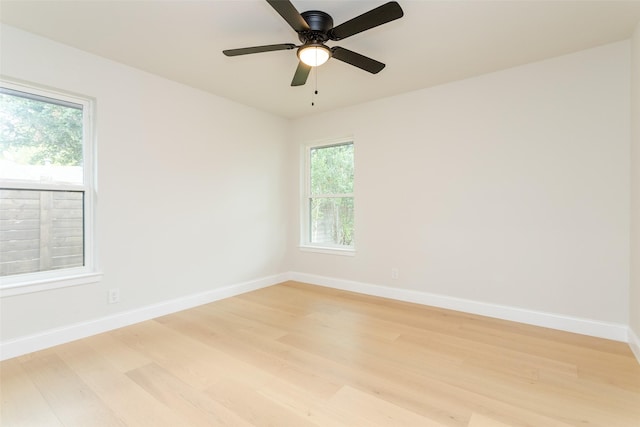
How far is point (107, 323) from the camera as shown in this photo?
2756mm

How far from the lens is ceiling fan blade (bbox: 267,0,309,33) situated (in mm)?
1638

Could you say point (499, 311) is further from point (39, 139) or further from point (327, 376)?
point (39, 139)

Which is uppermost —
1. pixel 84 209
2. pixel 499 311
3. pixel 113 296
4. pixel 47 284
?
pixel 84 209

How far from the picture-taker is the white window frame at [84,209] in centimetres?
234

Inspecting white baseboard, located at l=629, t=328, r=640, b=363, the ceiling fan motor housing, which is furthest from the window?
white baseboard, located at l=629, t=328, r=640, b=363

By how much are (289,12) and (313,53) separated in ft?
1.34

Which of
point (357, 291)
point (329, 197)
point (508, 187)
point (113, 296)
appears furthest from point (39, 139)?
point (508, 187)

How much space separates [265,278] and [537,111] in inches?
147

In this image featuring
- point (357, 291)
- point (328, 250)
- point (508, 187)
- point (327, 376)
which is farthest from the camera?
point (328, 250)

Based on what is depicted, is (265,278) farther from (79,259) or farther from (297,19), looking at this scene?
(297,19)

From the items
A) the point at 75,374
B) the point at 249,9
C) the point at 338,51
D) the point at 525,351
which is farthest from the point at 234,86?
the point at 525,351

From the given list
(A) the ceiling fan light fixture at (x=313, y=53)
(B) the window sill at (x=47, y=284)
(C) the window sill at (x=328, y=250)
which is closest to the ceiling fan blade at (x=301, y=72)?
(A) the ceiling fan light fixture at (x=313, y=53)

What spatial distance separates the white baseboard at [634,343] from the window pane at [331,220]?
279 centimetres

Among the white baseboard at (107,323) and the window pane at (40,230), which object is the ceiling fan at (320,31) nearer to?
the window pane at (40,230)
